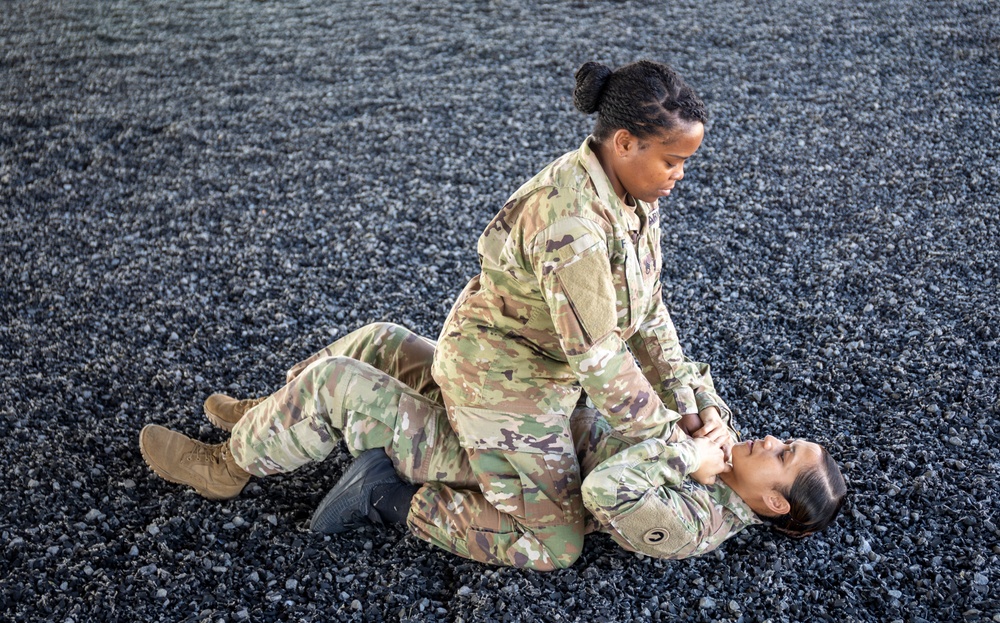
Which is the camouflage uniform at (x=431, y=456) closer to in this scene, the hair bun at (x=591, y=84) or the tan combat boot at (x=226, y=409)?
the tan combat boot at (x=226, y=409)

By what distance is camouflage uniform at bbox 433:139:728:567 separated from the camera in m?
2.48

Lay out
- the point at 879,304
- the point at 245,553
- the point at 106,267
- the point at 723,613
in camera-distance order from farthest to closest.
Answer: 1. the point at 106,267
2. the point at 879,304
3. the point at 245,553
4. the point at 723,613

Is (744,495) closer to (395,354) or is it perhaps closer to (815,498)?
(815,498)

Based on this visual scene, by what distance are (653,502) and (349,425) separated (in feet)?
3.34

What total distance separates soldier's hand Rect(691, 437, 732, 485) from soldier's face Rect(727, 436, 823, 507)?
0.16 ft

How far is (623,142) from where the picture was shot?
2.47 meters

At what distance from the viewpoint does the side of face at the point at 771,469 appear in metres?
2.90

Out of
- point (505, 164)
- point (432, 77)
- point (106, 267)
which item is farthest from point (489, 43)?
point (106, 267)

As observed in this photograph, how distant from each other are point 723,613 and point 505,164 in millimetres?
3457

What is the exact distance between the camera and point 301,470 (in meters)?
3.47

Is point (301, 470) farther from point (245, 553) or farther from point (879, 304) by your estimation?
point (879, 304)

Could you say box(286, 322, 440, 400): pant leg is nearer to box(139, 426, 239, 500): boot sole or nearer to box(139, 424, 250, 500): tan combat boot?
box(139, 424, 250, 500): tan combat boot

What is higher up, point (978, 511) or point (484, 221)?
point (484, 221)

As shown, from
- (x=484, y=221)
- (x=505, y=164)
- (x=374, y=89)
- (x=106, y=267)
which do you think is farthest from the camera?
(x=374, y=89)
